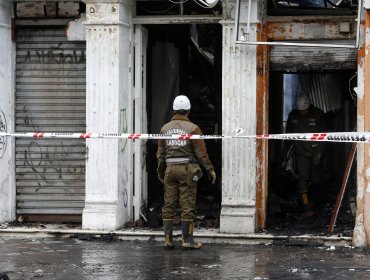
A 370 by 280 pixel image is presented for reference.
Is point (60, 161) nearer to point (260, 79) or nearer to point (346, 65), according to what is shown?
point (260, 79)

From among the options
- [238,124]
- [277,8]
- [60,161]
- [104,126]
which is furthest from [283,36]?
[60,161]

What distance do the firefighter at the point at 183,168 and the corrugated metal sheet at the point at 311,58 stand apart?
2076 mm

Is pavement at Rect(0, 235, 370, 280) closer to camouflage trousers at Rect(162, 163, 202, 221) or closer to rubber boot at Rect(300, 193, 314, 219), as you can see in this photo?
camouflage trousers at Rect(162, 163, 202, 221)

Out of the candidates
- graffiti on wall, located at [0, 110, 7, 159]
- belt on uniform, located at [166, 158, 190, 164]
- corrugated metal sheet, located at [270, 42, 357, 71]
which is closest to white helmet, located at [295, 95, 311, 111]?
corrugated metal sheet, located at [270, 42, 357, 71]

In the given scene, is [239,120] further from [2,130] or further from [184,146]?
[2,130]

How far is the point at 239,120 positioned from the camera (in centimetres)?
1477

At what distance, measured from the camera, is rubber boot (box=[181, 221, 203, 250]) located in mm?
13609

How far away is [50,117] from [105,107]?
125cm

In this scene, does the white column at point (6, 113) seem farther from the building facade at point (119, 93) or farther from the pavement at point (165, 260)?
the pavement at point (165, 260)

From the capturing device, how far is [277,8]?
Result: 601 inches

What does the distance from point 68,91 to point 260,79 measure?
3.00 metres

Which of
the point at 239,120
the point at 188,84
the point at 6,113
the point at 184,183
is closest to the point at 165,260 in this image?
the point at 184,183

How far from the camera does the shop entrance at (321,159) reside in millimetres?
15953

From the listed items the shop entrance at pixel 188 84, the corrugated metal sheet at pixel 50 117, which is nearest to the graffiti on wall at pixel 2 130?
the corrugated metal sheet at pixel 50 117
